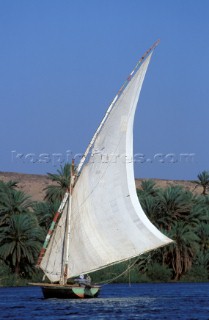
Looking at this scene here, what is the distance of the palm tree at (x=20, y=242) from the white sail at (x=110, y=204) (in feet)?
73.8

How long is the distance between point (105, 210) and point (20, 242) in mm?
24477

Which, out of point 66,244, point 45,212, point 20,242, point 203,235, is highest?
point 45,212

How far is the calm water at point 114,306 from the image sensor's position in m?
47.3

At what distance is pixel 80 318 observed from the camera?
4609cm

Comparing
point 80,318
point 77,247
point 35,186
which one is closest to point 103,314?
point 80,318

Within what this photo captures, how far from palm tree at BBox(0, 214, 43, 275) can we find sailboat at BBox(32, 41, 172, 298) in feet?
72.9

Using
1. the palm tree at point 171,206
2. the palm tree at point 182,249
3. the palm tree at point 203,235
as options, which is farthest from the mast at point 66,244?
the palm tree at point 203,235

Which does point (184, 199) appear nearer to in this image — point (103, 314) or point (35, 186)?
point (103, 314)

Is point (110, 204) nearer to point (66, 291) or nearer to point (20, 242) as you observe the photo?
point (66, 291)

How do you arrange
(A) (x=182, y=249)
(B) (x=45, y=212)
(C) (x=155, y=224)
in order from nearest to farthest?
1. (A) (x=182, y=249)
2. (B) (x=45, y=212)
3. (C) (x=155, y=224)

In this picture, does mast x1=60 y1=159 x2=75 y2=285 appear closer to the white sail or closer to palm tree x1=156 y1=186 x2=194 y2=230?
the white sail

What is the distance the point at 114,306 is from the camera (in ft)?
171

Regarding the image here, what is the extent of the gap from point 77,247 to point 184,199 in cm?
3589

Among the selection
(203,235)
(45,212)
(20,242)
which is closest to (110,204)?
(20,242)
